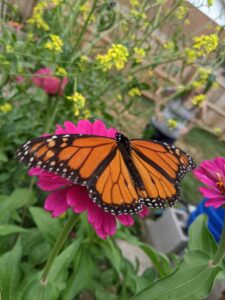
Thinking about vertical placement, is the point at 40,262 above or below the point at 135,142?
below

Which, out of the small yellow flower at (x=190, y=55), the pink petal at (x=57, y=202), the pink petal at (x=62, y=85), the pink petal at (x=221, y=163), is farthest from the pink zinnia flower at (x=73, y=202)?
the small yellow flower at (x=190, y=55)

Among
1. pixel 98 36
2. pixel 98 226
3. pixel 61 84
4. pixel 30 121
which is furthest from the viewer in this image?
pixel 30 121

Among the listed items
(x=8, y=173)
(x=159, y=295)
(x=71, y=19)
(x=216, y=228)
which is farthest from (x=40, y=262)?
(x=71, y=19)

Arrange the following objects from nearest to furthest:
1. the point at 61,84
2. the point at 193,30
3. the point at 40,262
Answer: the point at 40,262 < the point at 61,84 < the point at 193,30

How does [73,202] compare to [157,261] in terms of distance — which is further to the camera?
[157,261]

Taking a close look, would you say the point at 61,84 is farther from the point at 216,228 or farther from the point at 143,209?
the point at 216,228

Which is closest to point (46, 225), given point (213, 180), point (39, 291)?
point (39, 291)

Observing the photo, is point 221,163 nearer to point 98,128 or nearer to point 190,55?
point 98,128
